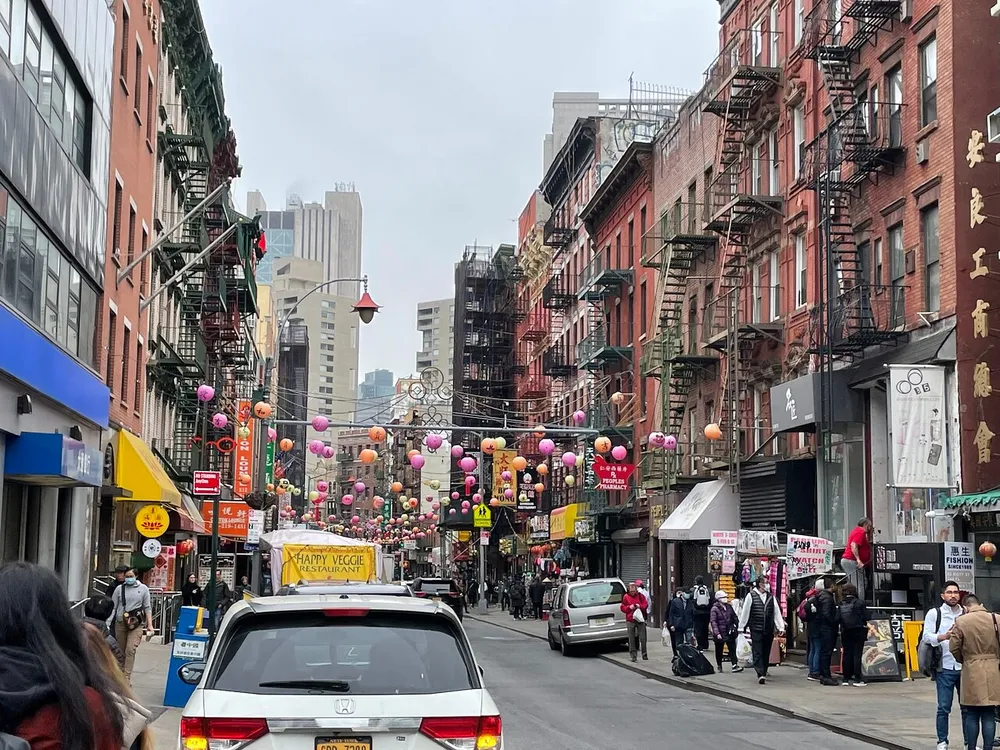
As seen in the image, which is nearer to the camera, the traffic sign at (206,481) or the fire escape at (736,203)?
the traffic sign at (206,481)

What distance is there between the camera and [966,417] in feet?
79.7

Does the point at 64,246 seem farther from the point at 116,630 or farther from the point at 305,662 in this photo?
the point at 305,662

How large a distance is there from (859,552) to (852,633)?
13.4ft

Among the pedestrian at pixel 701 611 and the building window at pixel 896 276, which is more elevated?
the building window at pixel 896 276

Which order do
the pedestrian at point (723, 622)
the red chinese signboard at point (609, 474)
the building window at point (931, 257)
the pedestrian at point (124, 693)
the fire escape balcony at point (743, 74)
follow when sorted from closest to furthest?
1. the pedestrian at point (124, 693)
2. the building window at point (931, 257)
3. the pedestrian at point (723, 622)
4. the fire escape balcony at point (743, 74)
5. the red chinese signboard at point (609, 474)

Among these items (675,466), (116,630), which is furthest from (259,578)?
(116,630)

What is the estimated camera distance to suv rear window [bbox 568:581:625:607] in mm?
32969

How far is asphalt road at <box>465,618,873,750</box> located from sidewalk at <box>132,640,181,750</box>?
391 cm

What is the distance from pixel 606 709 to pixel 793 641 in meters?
9.40

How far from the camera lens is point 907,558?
25.3m

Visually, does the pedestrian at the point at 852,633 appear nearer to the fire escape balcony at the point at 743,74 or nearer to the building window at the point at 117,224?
the fire escape balcony at the point at 743,74

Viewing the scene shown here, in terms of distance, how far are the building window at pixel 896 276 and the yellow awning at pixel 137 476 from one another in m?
16.3

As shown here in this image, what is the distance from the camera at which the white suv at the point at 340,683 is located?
716cm

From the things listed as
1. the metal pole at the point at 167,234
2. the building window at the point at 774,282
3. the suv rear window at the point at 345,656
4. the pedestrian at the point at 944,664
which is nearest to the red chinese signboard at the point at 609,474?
the building window at the point at 774,282
